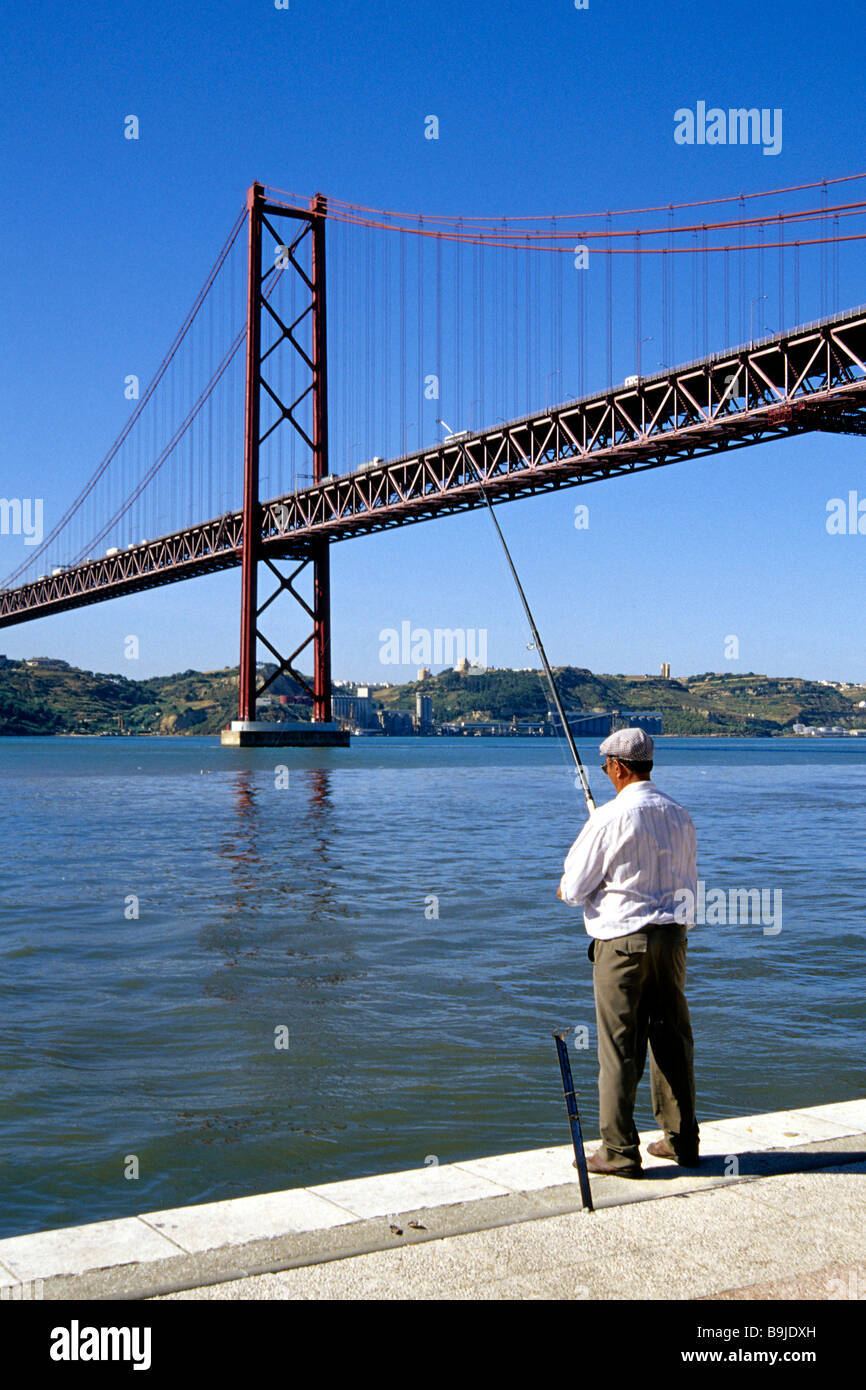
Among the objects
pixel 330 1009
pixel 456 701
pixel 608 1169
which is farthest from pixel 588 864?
pixel 456 701

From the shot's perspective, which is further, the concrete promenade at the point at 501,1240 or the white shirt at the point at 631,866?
the white shirt at the point at 631,866

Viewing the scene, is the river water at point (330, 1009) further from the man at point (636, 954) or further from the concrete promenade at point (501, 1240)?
the man at point (636, 954)

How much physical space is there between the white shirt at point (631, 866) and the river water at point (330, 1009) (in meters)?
1.67

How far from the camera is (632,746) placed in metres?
4.04

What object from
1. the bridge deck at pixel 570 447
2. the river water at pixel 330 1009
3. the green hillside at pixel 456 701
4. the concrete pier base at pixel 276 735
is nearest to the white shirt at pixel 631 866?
the river water at pixel 330 1009

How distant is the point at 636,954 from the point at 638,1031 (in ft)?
0.83

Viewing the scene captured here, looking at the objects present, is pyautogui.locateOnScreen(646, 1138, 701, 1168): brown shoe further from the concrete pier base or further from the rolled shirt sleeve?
the concrete pier base

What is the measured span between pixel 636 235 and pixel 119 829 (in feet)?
126

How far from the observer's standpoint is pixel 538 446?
47.8 m

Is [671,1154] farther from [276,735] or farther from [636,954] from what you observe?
[276,735]

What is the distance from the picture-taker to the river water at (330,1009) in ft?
17.1
